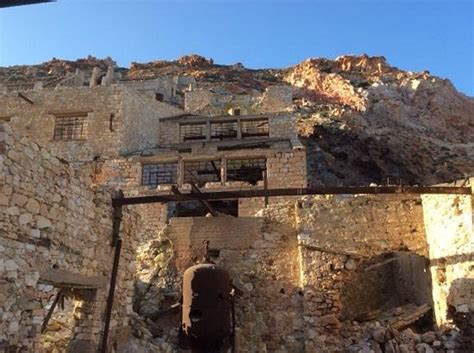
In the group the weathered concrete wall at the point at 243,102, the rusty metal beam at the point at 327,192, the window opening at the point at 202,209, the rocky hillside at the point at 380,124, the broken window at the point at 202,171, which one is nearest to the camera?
the rusty metal beam at the point at 327,192

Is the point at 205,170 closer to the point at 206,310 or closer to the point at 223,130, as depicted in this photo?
the point at 223,130

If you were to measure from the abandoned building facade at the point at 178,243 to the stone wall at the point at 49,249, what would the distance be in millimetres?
22

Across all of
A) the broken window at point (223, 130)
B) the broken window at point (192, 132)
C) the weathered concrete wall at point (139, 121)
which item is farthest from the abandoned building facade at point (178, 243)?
the broken window at point (192, 132)

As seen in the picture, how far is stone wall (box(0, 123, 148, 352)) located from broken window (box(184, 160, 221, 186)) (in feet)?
41.2

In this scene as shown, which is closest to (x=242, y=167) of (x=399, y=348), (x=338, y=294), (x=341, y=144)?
(x=341, y=144)

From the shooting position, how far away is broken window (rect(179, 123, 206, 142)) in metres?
26.4

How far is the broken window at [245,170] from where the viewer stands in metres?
21.7

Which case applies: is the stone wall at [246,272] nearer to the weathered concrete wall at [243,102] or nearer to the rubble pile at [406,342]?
the rubble pile at [406,342]

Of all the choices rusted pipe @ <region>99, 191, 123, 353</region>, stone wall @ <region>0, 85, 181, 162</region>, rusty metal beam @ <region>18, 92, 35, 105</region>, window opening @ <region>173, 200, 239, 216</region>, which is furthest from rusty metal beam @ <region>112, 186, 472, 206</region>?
rusty metal beam @ <region>18, 92, 35, 105</region>

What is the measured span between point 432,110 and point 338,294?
23.2m

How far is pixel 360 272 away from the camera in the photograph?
13891mm

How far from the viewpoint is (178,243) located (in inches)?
535

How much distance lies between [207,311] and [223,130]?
17.2 m

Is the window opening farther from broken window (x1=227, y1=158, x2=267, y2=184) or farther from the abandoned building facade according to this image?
broken window (x1=227, y1=158, x2=267, y2=184)
